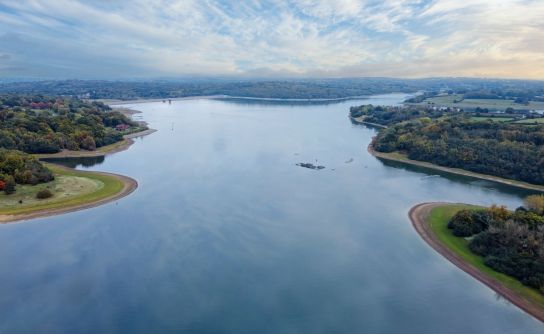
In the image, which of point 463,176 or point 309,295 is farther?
point 463,176

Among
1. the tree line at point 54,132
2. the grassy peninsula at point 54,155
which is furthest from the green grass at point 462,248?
the tree line at point 54,132

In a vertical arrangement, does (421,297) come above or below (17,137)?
below

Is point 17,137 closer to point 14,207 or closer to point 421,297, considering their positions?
point 14,207

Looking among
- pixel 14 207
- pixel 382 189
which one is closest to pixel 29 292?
pixel 14 207

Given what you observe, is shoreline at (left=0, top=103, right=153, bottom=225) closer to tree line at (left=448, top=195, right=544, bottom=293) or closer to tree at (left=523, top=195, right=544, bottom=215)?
tree line at (left=448, top=195, right=544, bottom=293)

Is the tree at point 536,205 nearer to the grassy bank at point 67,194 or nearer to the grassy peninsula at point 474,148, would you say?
the grassy peninsula at point 474,148

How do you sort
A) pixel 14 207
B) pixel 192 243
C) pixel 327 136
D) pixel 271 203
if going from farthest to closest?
pixel 327 136, pixel 271 203, pixel 14 207, pixel 192 243
